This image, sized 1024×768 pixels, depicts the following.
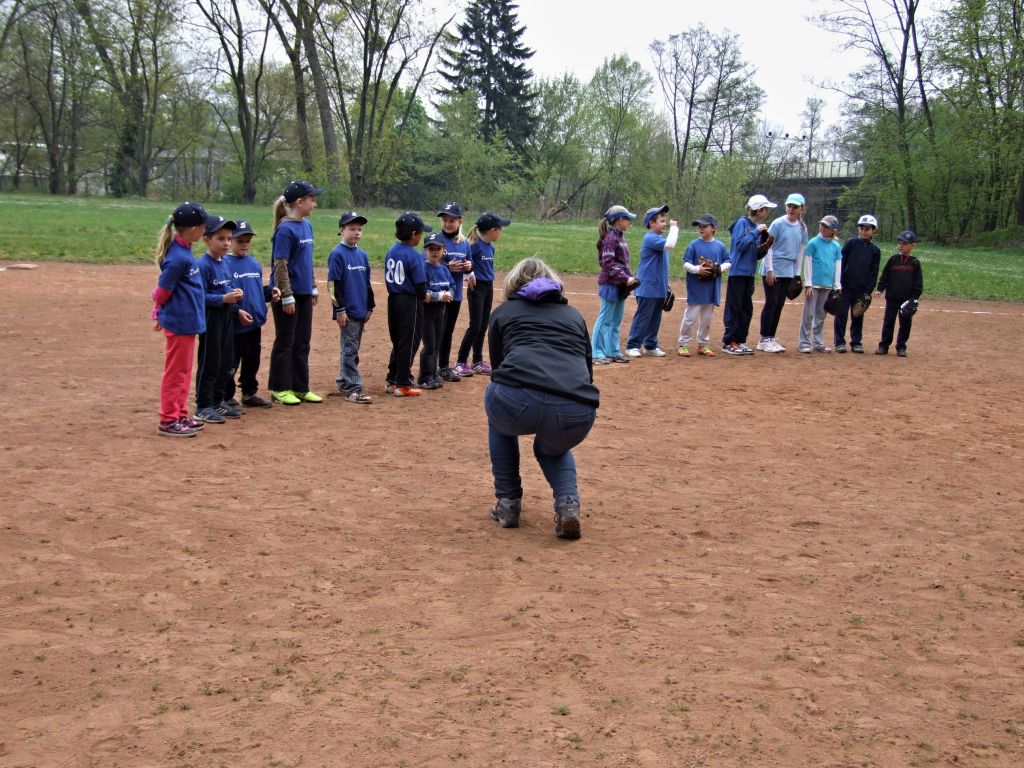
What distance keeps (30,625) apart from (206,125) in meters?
63.6

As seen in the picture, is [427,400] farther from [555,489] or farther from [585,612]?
[585,612]

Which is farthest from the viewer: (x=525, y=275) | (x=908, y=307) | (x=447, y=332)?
(x=908, y=307)

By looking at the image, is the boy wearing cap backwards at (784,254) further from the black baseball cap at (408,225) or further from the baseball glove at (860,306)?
the black baseball cap at (408,225)

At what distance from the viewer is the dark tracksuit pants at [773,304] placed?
12.9m

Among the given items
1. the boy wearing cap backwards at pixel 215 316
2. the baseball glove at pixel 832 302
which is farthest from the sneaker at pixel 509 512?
the baseball glove at pixel 832 302

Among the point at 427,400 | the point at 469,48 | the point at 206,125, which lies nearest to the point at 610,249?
the point at 427,400

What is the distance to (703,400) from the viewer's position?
9891mm

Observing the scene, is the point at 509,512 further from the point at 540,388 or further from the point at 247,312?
the point at 247,312

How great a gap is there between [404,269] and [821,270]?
20.9 feet

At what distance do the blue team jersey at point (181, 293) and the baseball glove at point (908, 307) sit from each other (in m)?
9.26

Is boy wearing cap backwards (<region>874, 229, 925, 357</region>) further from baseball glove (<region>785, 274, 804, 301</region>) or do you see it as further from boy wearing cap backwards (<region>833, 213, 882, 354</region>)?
baseball glove (<region>785, 274, 804, 301</region>)

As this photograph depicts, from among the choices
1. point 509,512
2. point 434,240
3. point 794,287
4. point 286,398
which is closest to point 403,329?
point 434,240

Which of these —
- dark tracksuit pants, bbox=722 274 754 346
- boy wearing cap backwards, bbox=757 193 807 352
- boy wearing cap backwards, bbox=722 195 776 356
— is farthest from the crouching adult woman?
boy wearing cap backwards, bbox=757 193 807 352

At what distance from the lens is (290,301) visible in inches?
343
